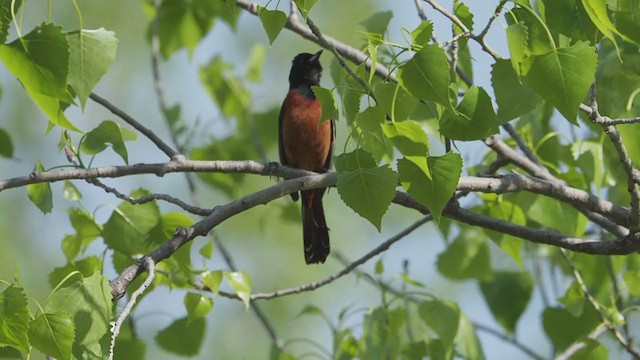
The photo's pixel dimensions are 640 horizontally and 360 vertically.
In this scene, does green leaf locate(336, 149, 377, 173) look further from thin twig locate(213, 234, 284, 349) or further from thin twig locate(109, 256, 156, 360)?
thin twig locate(213, 234, 284, 349)

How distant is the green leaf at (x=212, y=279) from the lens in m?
3.37

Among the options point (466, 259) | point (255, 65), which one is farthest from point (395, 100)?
point (255, 65)

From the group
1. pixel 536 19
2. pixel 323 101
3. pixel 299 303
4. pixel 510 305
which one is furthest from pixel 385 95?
pixel 299 303

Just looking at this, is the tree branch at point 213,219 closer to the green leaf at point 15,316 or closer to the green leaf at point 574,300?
the green leaf at point 15,316

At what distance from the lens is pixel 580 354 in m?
3.61

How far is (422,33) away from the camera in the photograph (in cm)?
228

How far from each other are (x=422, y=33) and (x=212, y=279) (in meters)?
1.43

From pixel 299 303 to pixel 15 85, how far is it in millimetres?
3757

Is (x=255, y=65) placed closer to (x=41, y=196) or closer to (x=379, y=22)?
(x=379, y=22)

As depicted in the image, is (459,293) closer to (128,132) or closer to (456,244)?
(456,244)

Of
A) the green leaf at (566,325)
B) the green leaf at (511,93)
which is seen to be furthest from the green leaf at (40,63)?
the green leaf at (566,325)

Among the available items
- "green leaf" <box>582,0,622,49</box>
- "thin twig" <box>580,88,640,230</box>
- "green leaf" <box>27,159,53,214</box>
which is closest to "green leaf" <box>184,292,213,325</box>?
"green leaf" <box>27,159,53,214</box>

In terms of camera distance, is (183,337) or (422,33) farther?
(183,337)

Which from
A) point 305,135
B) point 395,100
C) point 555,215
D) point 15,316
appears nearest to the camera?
point 15,316
